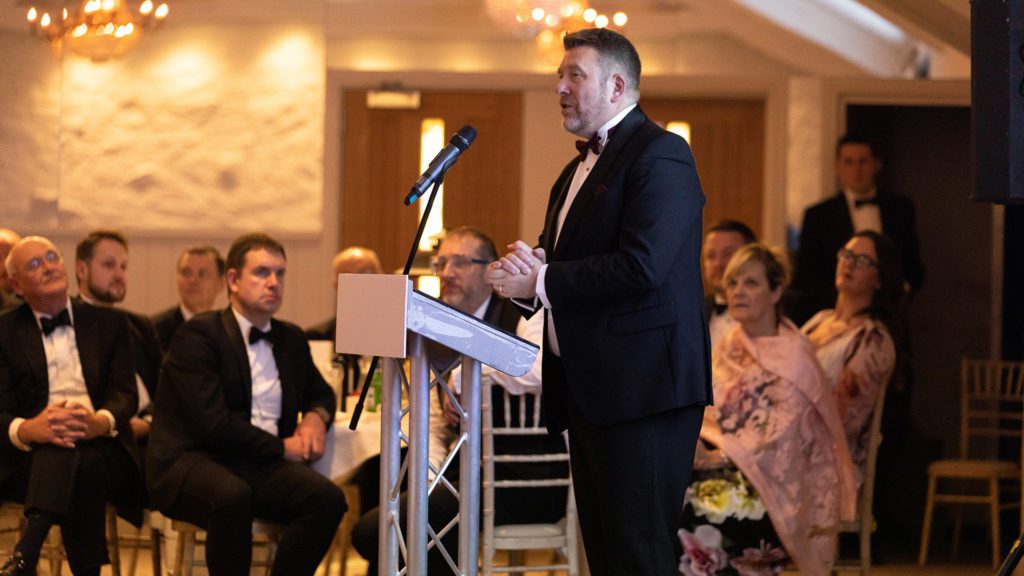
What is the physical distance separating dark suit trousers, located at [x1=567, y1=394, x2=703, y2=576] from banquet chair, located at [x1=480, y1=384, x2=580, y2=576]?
124cm

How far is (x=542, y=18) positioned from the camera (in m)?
7.51

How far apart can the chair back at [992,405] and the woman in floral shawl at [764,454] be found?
1811 millimetres

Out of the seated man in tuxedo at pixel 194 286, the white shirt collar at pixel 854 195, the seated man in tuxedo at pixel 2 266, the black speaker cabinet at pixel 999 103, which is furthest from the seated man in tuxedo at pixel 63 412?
the white shirt collar at pixel 854 195

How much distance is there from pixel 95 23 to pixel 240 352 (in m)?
3.66

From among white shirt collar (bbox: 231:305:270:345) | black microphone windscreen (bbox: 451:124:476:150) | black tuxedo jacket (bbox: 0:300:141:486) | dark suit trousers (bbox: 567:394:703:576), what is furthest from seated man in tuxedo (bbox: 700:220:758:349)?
black microphone windscreen (bbox: 451:124:476:150)

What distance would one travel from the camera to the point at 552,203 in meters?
3.05

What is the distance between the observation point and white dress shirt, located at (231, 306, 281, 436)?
4578 mm

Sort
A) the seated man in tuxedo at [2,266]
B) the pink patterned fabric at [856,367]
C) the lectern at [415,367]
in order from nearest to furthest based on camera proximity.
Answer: the lectern at [415,367] < the pink patterned fabric at [856,367] < the seated man in tuxedo at [2,266]

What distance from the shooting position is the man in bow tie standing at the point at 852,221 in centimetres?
693

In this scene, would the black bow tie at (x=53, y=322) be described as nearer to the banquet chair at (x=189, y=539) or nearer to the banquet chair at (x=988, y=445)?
the banquet chair at (x=189, y=539)

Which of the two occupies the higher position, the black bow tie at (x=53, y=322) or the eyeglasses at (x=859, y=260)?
the eyeglasses at (x=859, y=260)

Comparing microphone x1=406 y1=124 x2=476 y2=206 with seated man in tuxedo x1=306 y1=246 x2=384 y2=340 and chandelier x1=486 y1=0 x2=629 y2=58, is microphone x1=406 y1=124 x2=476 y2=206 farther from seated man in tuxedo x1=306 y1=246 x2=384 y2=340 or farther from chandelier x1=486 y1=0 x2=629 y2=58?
chandelier x1=486 y1=0 x2=629 y2=58

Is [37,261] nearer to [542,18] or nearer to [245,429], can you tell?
[245,429]

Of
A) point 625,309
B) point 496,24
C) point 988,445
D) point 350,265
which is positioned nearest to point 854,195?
point 988,445
